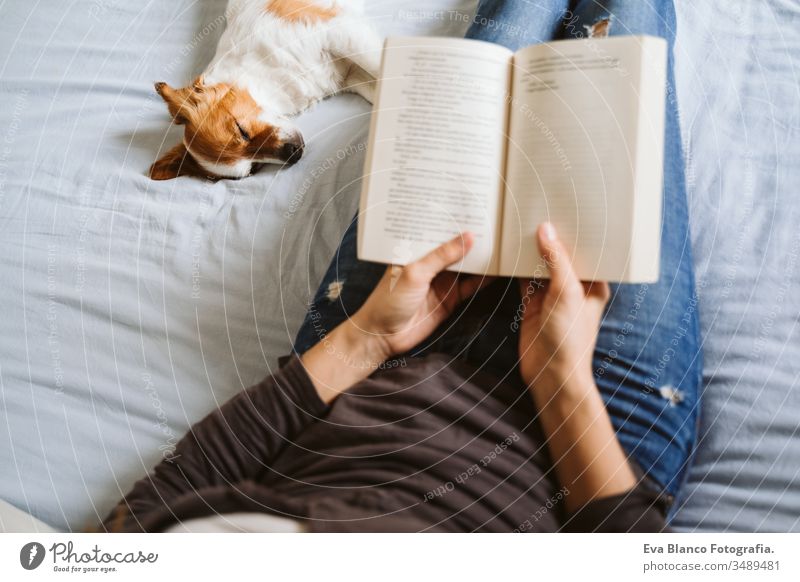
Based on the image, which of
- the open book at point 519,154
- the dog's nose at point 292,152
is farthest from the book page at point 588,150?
the dog's nose at point 292,152

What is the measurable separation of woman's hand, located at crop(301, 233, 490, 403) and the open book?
1 cm

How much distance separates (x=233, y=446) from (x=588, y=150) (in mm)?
354

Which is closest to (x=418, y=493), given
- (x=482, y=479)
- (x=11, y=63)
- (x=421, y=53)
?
(x=482, y=479)

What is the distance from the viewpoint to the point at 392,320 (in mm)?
433

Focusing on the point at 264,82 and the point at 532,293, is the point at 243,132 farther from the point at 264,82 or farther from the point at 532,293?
the point at 532,293

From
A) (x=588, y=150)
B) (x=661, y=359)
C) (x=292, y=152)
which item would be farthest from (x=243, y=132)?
(x=661, y=359)

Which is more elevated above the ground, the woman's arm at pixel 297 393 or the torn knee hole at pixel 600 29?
the torn knee hole at pixel 600 29

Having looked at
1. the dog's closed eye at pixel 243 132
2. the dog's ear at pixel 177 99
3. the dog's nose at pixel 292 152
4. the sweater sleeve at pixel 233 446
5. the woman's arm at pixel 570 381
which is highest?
the dog's ear at pixel 177 99

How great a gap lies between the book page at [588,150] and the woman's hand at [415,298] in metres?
0.06

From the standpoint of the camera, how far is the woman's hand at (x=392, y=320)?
1.35 ft

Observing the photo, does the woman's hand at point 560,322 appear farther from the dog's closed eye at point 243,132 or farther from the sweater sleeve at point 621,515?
the dog's closed eye at point 243,132

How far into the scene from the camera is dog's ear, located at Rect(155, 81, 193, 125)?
54 centimetres
